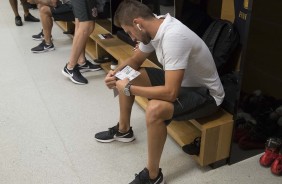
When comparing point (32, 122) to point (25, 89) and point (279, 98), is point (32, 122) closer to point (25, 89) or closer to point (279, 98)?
point (25, 89)

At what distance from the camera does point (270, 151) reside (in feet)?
5.72

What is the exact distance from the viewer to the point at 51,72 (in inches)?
122

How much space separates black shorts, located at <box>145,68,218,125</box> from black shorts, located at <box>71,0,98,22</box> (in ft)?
4.59

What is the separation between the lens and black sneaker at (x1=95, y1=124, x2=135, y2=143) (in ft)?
6.50

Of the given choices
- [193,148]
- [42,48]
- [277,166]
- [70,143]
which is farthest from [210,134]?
[42,48]

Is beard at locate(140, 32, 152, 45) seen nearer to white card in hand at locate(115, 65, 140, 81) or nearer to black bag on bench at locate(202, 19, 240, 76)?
white card in hand at locate(115, 65, 140, 81)

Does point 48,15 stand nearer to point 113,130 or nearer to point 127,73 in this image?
point 113,130

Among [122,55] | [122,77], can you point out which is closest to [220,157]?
[122,77]

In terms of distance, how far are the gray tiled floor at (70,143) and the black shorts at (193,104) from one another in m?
0.36

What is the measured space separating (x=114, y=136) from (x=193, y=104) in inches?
25.8

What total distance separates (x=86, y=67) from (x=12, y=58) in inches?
36.9

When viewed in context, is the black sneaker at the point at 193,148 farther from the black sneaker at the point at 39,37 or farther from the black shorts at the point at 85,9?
the black sneaker at the point at 39,37

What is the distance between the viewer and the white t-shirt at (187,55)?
4.61ft

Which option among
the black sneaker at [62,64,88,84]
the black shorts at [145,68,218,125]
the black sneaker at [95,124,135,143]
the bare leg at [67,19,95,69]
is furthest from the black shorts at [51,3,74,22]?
the black shorts at [145,68,218,125]
